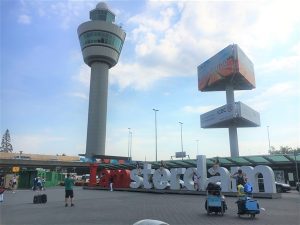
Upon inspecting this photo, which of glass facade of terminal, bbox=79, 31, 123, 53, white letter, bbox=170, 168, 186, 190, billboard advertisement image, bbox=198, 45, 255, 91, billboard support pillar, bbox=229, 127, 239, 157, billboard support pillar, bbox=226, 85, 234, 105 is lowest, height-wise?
white letter, bbox=170, 168, 186, 190

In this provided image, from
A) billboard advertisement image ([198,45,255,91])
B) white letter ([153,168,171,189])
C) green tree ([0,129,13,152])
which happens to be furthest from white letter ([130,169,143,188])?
green tree ([0,129,13,152])

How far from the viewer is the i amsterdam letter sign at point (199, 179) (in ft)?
74.3

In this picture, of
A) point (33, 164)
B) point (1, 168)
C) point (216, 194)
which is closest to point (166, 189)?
point (216, 194)

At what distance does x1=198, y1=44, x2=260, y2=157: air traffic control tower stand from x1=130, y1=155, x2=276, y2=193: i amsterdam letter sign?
28253 mm

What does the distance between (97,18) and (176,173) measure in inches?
3107

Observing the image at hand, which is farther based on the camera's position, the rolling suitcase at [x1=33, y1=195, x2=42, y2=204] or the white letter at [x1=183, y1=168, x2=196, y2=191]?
the white letter at [x1=183, y1=168, x2=196, y2=191]

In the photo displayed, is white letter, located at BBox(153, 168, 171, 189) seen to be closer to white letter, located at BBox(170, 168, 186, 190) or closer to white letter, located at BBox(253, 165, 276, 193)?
white letter, located at BBox(170, 168, 186, 190)

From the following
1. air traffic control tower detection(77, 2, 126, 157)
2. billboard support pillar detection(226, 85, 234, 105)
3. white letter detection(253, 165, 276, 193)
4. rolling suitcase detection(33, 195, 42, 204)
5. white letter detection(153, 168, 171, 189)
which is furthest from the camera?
air traffic control tower detection(77, 2, 126, 157)

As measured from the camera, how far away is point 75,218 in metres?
12.7

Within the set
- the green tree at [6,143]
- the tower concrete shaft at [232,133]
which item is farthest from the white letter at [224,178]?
the green tree at [6,143]

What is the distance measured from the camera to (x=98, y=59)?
94.2 meters

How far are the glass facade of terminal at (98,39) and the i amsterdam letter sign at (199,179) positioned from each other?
2619 inches

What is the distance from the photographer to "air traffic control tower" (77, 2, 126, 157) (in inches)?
3607

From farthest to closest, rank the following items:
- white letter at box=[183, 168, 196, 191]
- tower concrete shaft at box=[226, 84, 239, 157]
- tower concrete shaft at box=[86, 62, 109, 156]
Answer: tower concrete shaft at box=[86, 62, 109, 156] → tower concrete shaft at box=[226, 84, 239, 157] → white letter at box=[183, 168, 196, 191]
